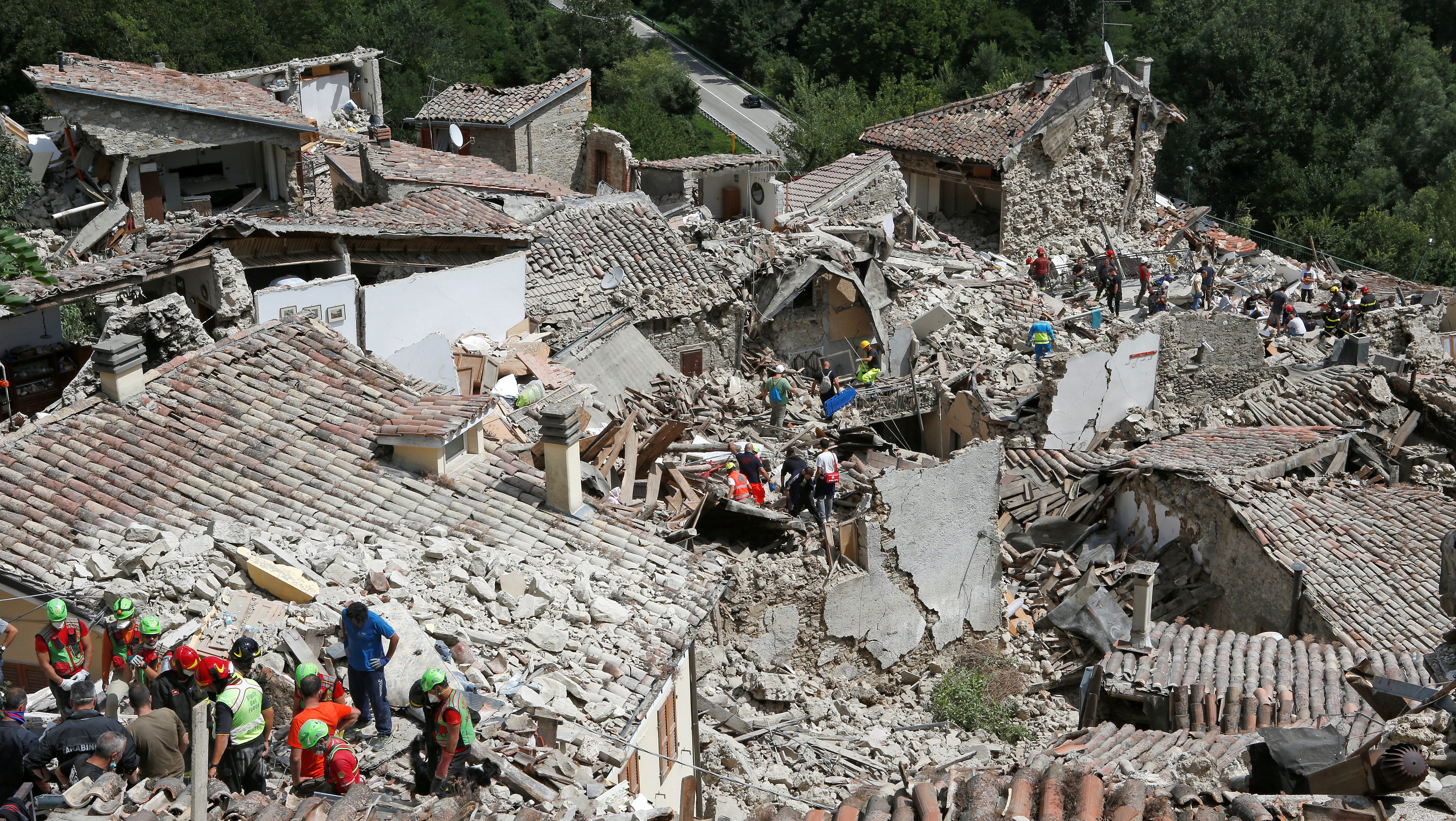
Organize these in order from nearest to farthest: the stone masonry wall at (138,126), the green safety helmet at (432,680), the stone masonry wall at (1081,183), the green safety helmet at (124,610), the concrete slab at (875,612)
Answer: the green safety helmet at (432,680) → the green safety helmet at (124,610) → the concrete slab at (875,612) → the stone masonry wall at (138,126) → the stone masonry wall at (1081,183)

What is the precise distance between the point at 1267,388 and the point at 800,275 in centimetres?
869

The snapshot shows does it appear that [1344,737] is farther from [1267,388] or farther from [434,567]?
[1267,388]

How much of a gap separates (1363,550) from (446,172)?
18435mm

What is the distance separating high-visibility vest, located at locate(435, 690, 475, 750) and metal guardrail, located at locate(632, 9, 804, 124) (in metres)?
50.1

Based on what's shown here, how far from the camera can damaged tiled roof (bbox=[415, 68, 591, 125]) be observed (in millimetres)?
33719

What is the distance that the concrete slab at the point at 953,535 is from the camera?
50.7 ft

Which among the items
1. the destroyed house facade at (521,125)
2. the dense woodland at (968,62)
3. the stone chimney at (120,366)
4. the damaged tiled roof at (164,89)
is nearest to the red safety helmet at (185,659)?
the stone chimney at (120,366)

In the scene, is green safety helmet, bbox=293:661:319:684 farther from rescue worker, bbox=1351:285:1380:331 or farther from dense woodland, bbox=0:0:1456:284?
dense woodland, bbox=0:0:1456:284

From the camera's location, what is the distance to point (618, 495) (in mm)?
16219

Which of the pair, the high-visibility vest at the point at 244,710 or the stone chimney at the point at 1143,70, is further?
the stone chimney at the point at 1143,70

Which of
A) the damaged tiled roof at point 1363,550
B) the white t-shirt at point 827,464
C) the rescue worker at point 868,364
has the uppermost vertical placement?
the white t-shirt at point 827,464

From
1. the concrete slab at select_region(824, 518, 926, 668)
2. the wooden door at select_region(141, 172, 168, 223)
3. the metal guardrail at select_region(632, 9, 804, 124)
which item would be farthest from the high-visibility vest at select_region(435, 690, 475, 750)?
the metal guardrail at select_region(632, 9, 804, 124)

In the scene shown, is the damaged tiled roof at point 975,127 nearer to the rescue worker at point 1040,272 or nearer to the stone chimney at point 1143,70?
the stone chimney at point 1143,70

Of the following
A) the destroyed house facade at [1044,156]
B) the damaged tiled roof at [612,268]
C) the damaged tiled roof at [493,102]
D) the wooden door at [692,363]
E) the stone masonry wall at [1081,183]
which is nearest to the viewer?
the damaged tiled roof at [612,268]
